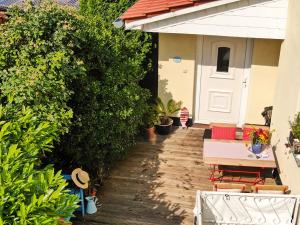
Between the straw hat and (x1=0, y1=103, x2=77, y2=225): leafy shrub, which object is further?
the straw hat

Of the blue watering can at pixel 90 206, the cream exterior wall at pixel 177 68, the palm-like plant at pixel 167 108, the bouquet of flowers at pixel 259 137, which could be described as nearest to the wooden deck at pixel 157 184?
the blue watering can at pixel 90 206

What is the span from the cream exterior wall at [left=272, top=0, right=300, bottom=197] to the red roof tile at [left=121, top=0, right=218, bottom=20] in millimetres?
2127

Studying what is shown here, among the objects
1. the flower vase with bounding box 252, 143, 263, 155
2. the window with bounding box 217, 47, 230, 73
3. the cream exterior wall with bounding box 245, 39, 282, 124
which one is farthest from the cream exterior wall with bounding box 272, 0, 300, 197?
the window with bounding box 217, 47, 230, 73

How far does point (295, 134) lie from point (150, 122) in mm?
4741

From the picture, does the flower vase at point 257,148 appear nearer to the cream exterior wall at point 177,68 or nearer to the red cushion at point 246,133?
the red cushion at point 246,133

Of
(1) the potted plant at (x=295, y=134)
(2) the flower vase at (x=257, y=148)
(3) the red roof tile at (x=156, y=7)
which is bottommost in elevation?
(2) the flower vase at (x=257, y=148)

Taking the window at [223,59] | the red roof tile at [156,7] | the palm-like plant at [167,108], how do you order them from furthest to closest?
the palm-like plant at [167,108] < the window at [223,59] < the red roof tile at [156,7]

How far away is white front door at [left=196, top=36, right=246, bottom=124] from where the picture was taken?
38.0 feet

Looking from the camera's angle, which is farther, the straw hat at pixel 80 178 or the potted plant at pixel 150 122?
the potted plant at pixel 150 122

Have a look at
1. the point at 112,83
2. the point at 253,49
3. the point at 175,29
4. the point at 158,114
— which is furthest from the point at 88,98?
the point at 253,49

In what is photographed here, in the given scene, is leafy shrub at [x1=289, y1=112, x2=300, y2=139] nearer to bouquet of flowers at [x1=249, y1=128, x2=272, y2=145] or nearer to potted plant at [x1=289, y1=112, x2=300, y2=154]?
potted plant at [x1=289, y1=112, x2=300, y2=154]

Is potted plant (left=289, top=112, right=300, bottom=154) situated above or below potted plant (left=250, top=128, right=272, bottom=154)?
above

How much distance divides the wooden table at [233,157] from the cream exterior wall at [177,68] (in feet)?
7.96

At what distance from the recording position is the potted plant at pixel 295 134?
25.5 feet
